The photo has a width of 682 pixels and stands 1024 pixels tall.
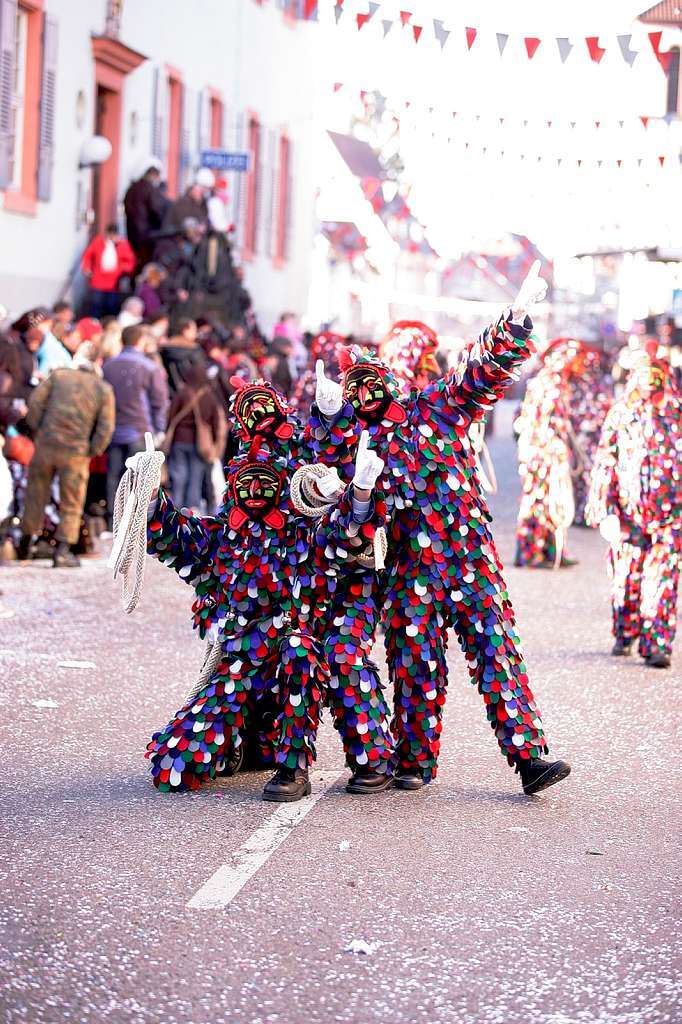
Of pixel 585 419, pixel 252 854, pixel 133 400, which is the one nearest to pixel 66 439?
pixel 133 400

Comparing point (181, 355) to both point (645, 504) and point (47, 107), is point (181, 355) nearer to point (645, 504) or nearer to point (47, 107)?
point (47, 107)

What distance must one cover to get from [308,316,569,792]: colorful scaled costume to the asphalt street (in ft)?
1.17

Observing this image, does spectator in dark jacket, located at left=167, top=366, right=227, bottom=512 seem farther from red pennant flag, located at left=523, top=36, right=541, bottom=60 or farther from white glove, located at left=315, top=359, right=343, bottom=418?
white glove, located at left=315, top=359, right=343, bottom=418

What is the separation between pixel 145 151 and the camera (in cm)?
2606

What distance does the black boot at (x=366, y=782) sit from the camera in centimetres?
718

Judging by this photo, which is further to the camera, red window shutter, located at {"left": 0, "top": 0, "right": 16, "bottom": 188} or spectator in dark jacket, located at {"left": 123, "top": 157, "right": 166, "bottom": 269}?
spectator in dark jacket, located at {"left": 123, "top": 157, "right": 166, "bottom": 269}

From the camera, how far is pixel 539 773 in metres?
7.08

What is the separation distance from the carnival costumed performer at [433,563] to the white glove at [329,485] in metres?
0.18

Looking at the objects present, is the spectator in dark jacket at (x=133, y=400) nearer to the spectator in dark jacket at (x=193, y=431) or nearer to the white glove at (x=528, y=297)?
the spectator in dark jacket at (x=193, y=431)

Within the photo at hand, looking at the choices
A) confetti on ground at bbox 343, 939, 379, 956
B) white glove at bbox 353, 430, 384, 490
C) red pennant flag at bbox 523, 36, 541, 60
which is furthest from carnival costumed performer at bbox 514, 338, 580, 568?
confetti on ground at bbox 343, 939, 379, 956

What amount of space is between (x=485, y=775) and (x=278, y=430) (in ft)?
5.19

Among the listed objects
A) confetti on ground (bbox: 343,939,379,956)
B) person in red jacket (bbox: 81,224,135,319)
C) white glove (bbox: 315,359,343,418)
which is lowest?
confetti on ground (bbox: 343,939,379,956)

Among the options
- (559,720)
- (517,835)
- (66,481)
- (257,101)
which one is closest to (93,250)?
(66,481)

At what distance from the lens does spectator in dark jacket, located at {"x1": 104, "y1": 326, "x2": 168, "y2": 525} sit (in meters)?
15.8
